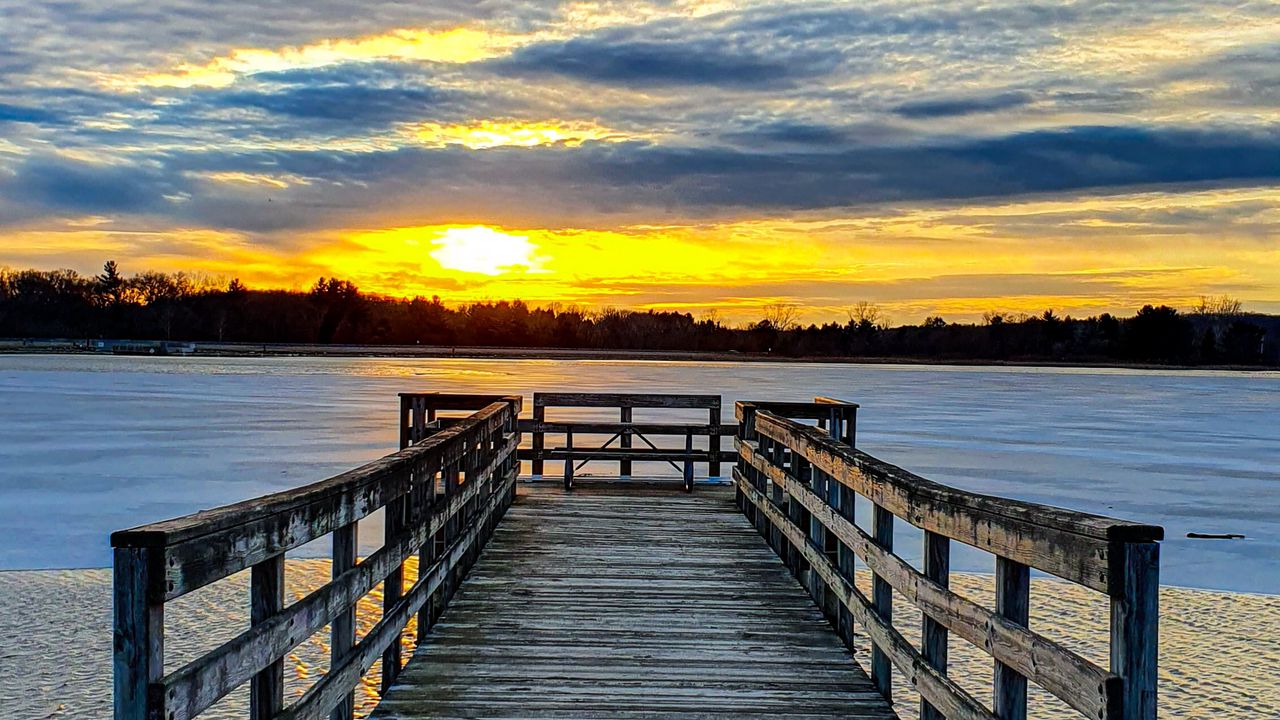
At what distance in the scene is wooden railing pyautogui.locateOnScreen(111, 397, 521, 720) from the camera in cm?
260

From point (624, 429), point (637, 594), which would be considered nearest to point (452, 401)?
point (624, 429)

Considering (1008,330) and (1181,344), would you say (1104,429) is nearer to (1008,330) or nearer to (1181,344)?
(1181,344)

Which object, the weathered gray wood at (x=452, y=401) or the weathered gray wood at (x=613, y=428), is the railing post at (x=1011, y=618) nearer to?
the weathered gray wood at (x=452, y=401)

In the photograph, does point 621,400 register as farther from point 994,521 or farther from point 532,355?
point 532,355

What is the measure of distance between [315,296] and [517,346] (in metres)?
26.3

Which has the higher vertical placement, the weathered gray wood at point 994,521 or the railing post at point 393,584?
the weathered gray wood at point 994,521

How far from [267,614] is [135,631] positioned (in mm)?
784

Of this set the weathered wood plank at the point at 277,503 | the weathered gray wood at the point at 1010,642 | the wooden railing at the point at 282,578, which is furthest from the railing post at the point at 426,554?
the weathered gray wood at the point at 1010,642

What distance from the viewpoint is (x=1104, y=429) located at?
87.8 ft

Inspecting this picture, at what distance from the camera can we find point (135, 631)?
8.52ft

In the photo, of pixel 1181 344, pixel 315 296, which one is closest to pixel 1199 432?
pixel 1181 344

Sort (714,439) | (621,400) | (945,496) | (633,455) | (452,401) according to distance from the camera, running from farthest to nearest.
Result: (714,439)
(621,400)
(633,455)
(452,401)
(945,496)

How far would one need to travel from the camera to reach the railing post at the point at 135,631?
102 inches

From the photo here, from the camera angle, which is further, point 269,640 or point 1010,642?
point 1010,642
